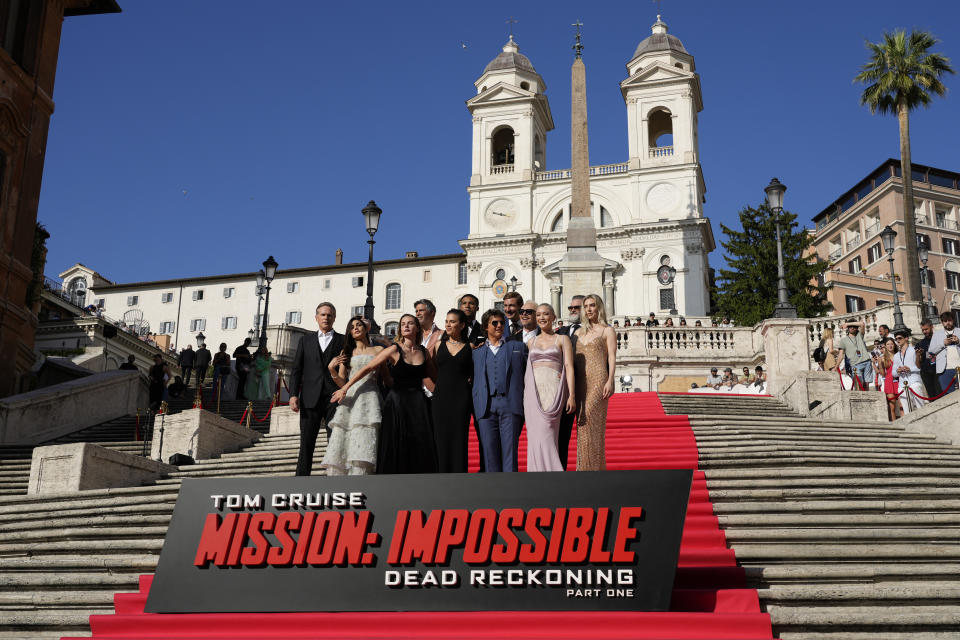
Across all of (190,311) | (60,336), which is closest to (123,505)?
(60,336)

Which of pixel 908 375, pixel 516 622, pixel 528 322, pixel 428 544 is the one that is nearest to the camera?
pixel 516 622

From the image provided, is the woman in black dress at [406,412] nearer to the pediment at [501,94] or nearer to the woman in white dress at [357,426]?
the woman in white dress at [357,426]

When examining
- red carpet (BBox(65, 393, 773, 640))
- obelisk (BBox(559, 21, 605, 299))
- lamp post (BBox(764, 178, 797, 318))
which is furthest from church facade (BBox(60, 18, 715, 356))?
red carpet (BBox(65, 393, 773, 640))

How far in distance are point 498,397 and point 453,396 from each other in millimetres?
430

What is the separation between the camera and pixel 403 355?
26.6ft

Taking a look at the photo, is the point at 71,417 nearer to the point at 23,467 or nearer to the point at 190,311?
→ the point at 23,467

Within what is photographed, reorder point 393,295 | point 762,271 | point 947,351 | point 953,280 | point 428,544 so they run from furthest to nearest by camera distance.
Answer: point 393,295 < point 953,280 < point 762,271 < point 947,351 < point 428,544

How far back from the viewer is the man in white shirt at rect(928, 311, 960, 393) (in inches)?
526

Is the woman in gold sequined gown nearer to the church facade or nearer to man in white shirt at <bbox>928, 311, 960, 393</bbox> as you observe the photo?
man in white shirt at <bbox>928, 311, 960, 393</bbox>

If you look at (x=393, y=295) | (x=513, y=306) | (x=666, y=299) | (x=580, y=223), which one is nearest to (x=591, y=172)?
(x=666, y=299)

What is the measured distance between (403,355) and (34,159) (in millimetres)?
17569

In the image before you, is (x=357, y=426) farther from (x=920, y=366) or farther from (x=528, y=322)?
(x=920, y=366)

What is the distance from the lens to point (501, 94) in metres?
63.6

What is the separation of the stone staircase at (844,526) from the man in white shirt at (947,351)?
1582 mm
